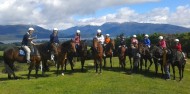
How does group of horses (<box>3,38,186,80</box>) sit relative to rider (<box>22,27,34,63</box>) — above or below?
below

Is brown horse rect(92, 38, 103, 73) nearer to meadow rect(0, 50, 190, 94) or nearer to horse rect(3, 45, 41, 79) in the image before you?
meadow rect(0, 50, 190, 94)

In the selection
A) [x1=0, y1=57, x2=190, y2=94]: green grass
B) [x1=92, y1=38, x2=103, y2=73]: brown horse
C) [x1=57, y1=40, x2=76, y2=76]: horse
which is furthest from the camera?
[x1=92, y1=38, x2=103, y2=73]: brown horse

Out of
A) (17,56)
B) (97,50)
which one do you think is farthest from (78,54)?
(17,56)

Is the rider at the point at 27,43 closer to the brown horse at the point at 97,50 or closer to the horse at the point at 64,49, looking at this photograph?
the horse at the point at 64,49

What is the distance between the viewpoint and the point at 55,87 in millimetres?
23156

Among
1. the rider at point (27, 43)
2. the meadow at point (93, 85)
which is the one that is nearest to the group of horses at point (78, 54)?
the rider at point (27, 43)

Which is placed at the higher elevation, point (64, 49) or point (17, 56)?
point (64, 49)

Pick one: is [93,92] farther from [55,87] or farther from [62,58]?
[62,58]

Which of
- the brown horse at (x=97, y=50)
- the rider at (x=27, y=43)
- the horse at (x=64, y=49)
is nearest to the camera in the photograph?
the rider at (x=27, y=43)

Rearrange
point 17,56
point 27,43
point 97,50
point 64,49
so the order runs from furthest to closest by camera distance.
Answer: point 97,50, point 64,49, point 17,56, point 27,43

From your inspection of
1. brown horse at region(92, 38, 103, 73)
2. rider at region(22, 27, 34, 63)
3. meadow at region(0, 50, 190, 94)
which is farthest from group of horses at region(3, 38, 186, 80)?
meadow at region(0, 50, 190, 94)

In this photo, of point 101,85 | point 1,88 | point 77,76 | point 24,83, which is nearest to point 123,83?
point 101,85

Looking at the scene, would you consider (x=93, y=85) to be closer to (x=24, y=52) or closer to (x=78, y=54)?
(x=24, y=52)

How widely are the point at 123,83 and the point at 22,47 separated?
8.33m
